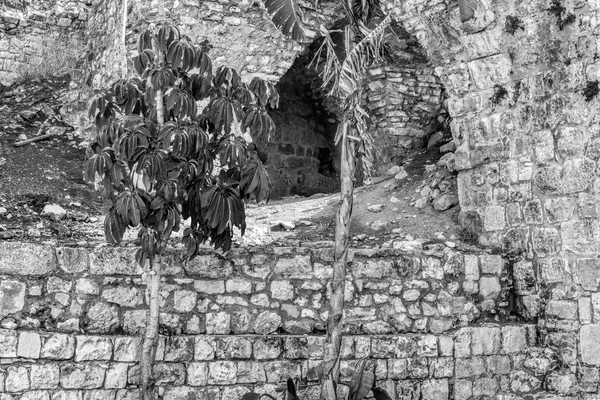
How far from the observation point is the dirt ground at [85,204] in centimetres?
693

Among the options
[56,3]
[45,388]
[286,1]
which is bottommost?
[45,388]

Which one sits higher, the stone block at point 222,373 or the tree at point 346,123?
Answer: the tree at point 346,123

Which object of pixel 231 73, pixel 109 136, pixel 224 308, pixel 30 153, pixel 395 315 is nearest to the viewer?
pixel 109 136

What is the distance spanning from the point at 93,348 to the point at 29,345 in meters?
0.43

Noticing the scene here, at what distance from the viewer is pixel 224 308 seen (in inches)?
232

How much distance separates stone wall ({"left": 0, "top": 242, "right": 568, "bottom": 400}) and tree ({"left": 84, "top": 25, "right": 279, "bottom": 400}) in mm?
318

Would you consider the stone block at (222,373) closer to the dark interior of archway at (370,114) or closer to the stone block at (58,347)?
the stone block at (58,347)

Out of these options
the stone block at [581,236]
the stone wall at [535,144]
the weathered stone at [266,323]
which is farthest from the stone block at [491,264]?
the weathered stone at [266,323]

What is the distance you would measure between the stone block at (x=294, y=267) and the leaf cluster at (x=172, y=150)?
0.73 metres

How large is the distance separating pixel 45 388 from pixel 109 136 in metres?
1.81

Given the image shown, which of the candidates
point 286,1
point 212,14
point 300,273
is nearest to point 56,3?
point 212,14

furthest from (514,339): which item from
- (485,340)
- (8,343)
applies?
(8,343)

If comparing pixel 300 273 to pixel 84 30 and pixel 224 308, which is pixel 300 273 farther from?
pixel 84 30

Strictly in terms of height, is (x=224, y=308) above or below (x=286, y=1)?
below
